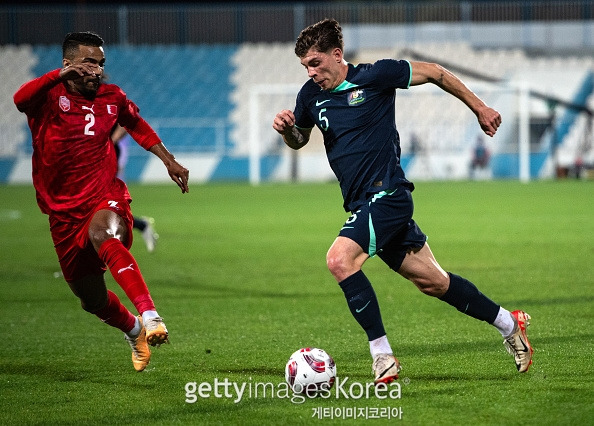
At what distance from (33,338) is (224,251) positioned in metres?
6.48

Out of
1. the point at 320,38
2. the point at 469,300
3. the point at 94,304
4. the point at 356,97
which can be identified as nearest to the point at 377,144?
the point at 356,97

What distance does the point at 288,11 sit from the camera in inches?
1489

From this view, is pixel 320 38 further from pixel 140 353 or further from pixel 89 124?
pixel 140 353

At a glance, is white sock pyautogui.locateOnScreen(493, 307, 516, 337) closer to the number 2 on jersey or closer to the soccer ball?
the soccer ball

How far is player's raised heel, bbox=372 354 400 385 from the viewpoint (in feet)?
17.0

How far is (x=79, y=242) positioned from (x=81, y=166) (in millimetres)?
472

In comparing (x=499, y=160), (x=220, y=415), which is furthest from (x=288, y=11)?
(x=220, y=415)

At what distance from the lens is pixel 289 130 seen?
5.80 m

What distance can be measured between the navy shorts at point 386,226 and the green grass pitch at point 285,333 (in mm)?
765

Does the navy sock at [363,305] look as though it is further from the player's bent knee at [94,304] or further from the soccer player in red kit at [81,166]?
the player's bent knee at [94,304]

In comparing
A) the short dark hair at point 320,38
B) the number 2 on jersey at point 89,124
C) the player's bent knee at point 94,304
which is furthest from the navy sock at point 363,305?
the number 2 on jersey at point 89,124

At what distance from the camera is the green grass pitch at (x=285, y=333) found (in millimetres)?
5051

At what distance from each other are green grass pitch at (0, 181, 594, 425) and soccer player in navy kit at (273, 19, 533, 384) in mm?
531

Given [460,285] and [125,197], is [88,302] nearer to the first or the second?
[125,197]
